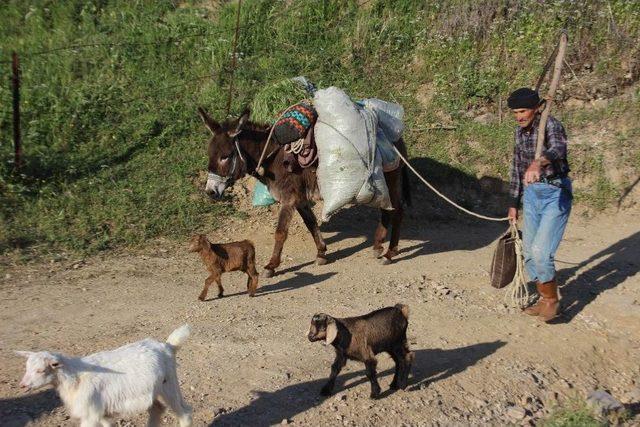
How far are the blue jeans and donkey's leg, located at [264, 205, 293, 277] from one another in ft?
8.84

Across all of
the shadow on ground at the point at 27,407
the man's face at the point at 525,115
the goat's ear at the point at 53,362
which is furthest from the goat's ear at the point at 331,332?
the man's face at the point at 525,115

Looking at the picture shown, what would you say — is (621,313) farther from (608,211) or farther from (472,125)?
(472,125)

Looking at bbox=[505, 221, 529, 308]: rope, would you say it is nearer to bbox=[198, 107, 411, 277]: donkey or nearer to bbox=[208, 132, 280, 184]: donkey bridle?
bbox=[198, 107, 411, 277]: donkey

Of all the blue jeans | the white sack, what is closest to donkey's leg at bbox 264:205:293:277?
the white sack

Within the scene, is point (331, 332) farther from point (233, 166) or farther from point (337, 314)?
point (233, 166)

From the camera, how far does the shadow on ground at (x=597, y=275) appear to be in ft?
25.5

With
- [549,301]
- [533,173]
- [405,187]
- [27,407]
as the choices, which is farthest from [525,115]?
[27,407]

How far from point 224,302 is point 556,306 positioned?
322cm

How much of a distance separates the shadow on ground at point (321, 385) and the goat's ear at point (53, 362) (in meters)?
1.32

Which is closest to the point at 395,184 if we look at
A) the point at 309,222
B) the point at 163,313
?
the point at 309,222

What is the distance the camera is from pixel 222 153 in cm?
810

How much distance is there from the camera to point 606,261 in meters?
8.94

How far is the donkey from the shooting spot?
8.12 meters

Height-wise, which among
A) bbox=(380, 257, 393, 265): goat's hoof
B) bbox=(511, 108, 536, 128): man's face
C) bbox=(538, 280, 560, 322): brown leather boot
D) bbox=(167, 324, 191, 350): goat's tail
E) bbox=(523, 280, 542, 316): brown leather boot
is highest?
bbox=(511, 108, 536, 128): man's face
